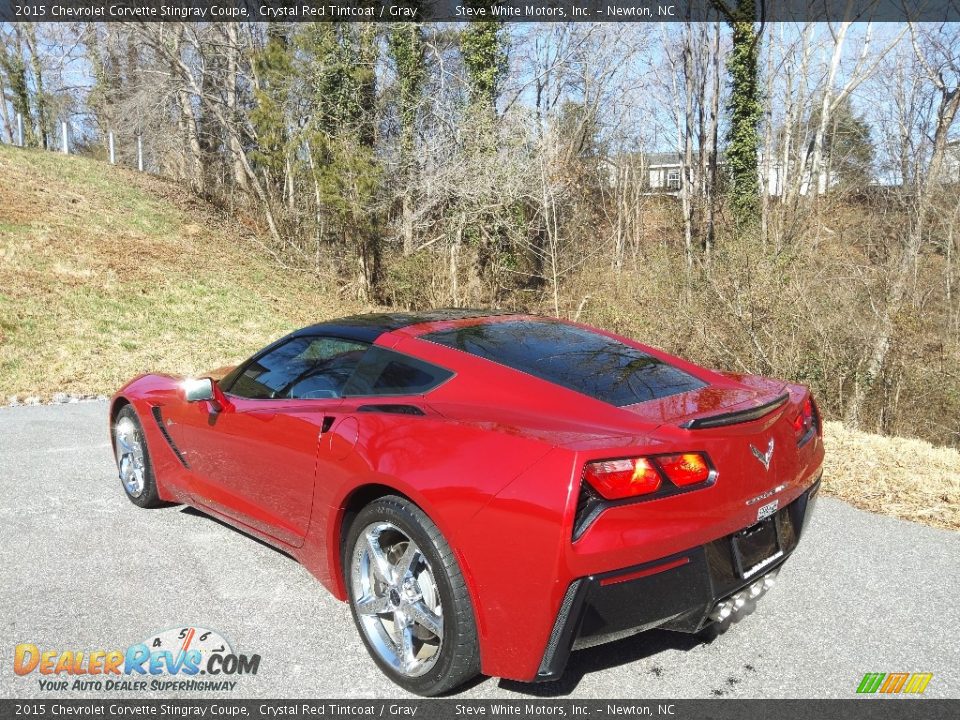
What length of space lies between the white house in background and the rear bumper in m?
20.8

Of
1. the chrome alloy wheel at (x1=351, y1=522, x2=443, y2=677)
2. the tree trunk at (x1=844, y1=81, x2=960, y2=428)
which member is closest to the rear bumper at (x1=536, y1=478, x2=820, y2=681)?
the chrome alloy wheel at (x1=351, y1=522, x2=443, y2=677)

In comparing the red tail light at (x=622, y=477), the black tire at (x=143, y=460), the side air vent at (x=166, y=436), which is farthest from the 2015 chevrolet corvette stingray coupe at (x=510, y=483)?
the black tire at (x=143, y=460)

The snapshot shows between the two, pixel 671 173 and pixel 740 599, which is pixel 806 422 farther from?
pixel 671 173

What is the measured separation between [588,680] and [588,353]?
136cm

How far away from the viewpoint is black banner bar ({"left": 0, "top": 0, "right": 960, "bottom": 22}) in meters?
19.4

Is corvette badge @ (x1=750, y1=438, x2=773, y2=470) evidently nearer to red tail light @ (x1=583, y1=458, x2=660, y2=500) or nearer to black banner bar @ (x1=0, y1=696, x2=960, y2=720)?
red tail light @ (x1=583, y1=458, x2=660, y2=500)

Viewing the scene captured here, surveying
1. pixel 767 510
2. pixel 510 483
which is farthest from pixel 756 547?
pixel 510 483

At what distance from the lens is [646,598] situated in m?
2.33

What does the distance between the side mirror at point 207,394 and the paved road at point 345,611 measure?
32.5 inches

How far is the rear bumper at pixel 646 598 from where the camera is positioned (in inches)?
88.7

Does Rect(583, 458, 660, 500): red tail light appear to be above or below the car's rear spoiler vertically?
below

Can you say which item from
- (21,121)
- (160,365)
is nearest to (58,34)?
(21,121)

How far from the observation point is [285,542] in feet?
11.1

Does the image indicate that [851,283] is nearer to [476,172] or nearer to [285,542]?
[285,542]
